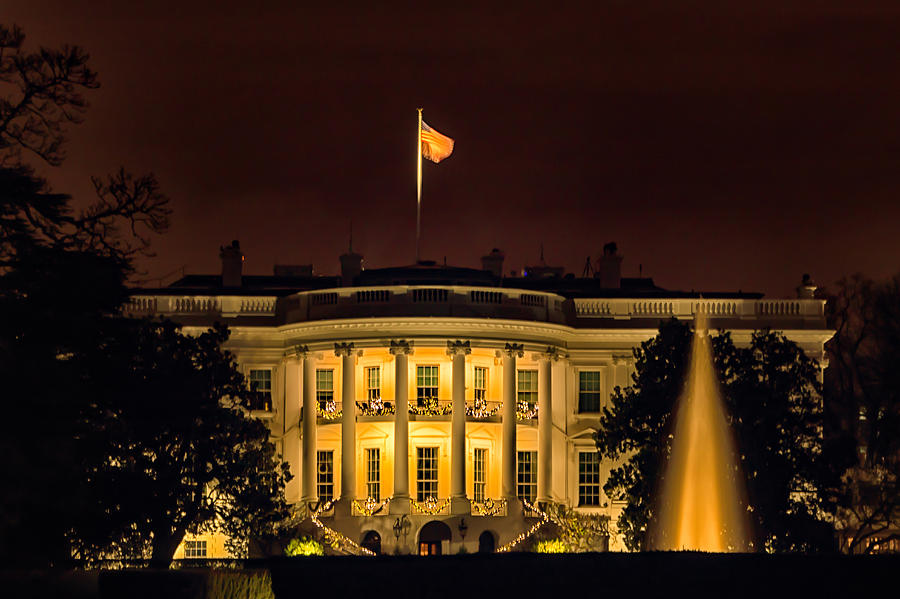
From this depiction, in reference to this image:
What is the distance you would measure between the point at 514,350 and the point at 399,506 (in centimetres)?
735

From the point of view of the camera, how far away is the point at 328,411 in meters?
94.8

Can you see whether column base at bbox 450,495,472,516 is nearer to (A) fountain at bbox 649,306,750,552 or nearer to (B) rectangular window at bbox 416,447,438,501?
(B) rectangular window at bbox 416,447,438,501

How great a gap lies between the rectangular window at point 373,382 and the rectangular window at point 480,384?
3.63 meters

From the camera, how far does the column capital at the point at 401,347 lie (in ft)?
301

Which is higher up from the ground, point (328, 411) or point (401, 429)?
point (328, 411)

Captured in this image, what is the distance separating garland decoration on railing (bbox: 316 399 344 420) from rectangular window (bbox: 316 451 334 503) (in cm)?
144

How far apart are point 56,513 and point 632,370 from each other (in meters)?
42.7

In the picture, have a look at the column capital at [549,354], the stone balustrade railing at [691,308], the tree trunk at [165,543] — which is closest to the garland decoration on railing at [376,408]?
the column capital at [549,354]

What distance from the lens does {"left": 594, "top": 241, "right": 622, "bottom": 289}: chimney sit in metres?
103

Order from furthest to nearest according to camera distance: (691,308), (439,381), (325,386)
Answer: (691,308), (325,386), (439,381)

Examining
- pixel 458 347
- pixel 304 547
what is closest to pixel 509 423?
pixel 458 347


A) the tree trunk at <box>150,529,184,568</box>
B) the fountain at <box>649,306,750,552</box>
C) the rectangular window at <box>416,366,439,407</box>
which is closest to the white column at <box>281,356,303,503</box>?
the rectangular window at <box>416,366,439,407</box>

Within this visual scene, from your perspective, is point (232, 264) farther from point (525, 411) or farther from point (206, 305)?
point (525, 411)

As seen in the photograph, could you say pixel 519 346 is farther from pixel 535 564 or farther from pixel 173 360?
pixel 535 564
